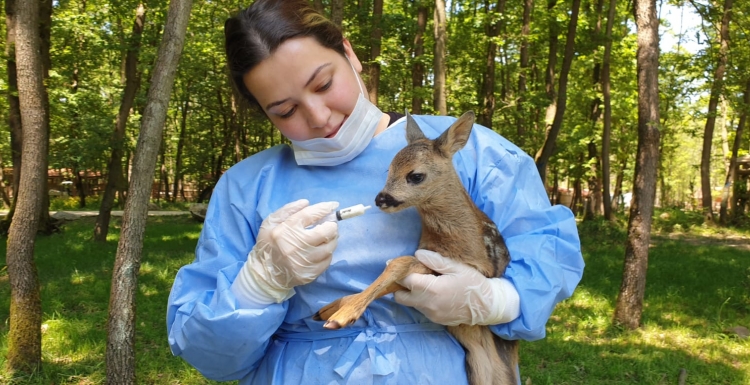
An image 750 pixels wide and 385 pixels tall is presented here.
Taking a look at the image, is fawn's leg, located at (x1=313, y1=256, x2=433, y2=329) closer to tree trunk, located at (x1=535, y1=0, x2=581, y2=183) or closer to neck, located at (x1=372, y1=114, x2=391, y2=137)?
neck, located at (x1=372, y1=114, x2=391, y2=137)

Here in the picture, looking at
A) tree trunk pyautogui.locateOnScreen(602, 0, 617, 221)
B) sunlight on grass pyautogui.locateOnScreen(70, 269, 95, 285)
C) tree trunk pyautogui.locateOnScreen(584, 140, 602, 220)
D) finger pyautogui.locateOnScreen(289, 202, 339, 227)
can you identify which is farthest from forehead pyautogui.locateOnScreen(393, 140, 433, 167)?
tree trunk pyautogui.locateOnScreen(584, 140, 602, 220)

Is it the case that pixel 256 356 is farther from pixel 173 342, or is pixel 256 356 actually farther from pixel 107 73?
pixel 107 73

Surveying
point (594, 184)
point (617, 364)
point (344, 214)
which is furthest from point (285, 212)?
point (594, 184)

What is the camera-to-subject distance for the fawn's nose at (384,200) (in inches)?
80.3

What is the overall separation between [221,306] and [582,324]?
6991mm

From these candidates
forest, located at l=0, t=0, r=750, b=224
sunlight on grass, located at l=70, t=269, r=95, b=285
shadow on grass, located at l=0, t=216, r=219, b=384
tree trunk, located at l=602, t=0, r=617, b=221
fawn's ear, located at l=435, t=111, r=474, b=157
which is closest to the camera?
fawn's ear, located at l=435, t=111, r=474, b=157

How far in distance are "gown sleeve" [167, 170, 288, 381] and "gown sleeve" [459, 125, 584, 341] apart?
2.76 feet

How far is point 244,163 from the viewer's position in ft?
7.68

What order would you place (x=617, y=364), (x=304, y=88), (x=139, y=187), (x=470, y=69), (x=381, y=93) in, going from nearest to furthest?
(x=304, y=88) < (x=139, y=187) < (x=617, y=364) < (x=470, y=69) < (x=381, y=93)

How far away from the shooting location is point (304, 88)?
→ 6.97 feet

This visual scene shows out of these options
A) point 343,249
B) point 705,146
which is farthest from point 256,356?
point 705,146

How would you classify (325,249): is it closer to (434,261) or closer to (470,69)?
(434,261)

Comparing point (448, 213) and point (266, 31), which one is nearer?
point (266, 31)

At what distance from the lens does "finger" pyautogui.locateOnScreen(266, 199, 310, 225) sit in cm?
202
